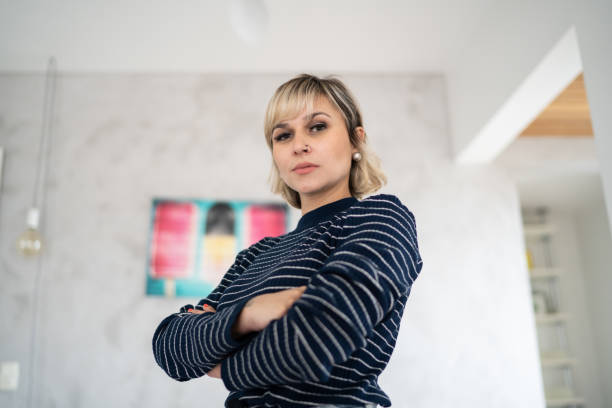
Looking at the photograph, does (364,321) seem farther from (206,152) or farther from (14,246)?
(14,246)

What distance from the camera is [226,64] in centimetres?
262

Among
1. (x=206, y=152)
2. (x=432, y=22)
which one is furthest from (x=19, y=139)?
(x=432, y=22)

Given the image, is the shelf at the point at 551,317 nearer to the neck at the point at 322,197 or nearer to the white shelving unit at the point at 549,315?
the white shelving unit at the point at 549,315

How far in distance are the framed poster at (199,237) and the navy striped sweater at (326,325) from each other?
1.58 metres

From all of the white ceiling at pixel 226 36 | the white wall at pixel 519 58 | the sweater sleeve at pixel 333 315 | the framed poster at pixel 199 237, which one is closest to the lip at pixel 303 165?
the sweater sleeve at pixel 333 315

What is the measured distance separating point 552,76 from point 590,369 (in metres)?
3.91

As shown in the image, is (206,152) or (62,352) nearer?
(62,352)

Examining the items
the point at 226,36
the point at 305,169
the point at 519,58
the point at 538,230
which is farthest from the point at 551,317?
the point at 305,169

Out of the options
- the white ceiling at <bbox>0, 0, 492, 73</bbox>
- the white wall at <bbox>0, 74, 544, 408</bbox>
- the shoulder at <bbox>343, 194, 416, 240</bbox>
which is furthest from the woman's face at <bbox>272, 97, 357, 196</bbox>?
the white wall at <bbox>0, 74, 544, 408</bbox>

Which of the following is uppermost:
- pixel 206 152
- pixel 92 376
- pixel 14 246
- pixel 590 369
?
pixel 206 152

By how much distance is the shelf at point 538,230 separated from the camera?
14.6 feet

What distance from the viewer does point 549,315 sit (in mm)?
4293

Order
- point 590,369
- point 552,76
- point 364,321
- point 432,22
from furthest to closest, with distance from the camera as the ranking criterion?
1. point 590,369
2. point 432,22
3. point 552,76
4. point 364,321

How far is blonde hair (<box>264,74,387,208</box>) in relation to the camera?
0.88m
